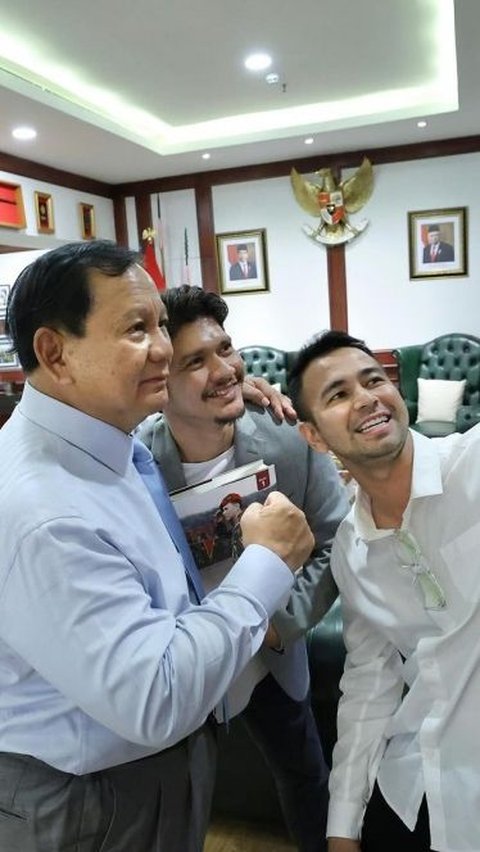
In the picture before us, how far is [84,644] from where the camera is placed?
2.50 ft

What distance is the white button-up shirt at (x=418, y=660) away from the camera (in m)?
1.15

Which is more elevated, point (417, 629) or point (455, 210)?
point (455, 210)

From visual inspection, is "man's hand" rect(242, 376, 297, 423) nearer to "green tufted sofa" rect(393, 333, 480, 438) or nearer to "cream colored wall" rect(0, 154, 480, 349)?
"green tufted sofa" rect(393, 333, 480, 438)

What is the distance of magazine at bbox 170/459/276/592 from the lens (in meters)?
1.24

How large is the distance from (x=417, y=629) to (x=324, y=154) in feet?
19.3

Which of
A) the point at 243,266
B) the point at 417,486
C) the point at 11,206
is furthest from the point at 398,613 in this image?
the point at 243,266

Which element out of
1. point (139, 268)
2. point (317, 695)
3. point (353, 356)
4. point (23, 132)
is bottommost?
point (317, 695)

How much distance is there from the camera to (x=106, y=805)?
2.95 ft

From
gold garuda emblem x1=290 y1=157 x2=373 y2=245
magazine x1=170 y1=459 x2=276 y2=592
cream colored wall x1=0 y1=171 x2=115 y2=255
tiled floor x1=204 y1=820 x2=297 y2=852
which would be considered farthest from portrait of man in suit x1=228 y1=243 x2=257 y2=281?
magazine x1=170 y1=459 x2=276 y2=592

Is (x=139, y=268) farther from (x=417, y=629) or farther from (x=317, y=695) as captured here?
(x=317, y=695)

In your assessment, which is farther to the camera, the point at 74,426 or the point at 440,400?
the point at 440,400

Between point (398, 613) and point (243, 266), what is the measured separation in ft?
19.3

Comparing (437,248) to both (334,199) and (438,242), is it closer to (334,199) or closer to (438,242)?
(438,242)

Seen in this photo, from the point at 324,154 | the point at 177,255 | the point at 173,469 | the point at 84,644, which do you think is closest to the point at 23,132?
the point at 177,255
